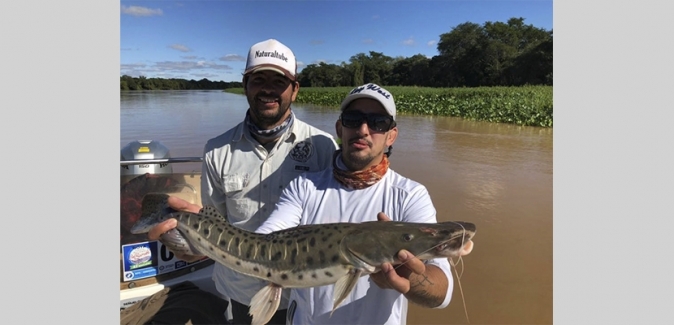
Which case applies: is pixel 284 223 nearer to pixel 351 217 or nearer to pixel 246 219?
pixel 351 217

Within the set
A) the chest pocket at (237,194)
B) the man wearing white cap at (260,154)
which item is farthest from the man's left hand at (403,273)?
the chest pocket at (237,194)

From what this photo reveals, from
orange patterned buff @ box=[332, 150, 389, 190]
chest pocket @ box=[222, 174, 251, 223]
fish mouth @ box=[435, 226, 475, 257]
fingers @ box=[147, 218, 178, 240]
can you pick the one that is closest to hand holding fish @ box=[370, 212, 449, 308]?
fish mouth @ box=[435, 226, 475, 257]

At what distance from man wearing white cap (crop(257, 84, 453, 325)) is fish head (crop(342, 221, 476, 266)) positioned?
0.59 feet

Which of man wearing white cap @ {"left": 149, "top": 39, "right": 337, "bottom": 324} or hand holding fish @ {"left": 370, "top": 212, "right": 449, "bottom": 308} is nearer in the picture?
hand holding fish @ {"left": 370, "top": 212, "right": 449, "bottom": 308}

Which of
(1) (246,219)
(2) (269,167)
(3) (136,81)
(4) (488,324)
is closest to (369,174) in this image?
(2) (269,167)

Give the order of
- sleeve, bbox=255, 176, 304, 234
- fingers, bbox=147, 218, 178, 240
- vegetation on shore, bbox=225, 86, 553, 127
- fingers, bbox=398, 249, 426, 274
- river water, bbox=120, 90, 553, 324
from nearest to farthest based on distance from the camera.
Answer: fingers, bbox=398, 249, 426, 274, sleeve, bbox=255, 176, 304, 234, fingers, bbox=147, 218, 178, 240, river water, bbox=120, 90, 553, 324, vegetation on shore, bbox=225, 86, 553, 127

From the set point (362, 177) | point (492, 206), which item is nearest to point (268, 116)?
point (362, 177)

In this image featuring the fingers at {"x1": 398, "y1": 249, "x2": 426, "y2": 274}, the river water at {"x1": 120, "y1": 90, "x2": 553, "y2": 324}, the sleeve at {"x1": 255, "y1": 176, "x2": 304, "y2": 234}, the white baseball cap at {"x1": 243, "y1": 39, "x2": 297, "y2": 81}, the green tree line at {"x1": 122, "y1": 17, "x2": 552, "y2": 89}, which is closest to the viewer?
the fingers at {"x1": 398, "y1": 249, "x2": 426, "y2": 274}

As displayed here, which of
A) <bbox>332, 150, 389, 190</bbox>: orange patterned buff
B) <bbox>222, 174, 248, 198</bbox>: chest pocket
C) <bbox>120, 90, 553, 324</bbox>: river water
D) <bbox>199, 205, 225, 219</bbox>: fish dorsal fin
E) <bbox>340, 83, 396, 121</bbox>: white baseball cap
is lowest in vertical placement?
<bbox>120, 90, 553, 324</bbox>: river water

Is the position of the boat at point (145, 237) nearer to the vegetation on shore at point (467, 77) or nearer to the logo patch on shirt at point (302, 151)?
the logo patch on shirt at point (302, 151)

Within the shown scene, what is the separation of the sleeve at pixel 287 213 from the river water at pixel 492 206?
3.75ft

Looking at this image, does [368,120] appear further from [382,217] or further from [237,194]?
[237,194]

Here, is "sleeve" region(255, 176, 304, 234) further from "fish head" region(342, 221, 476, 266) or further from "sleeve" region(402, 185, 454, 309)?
"sleeve" region(402, 185, 454, 309)

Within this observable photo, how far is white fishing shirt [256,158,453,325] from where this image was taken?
2633 millimetres
